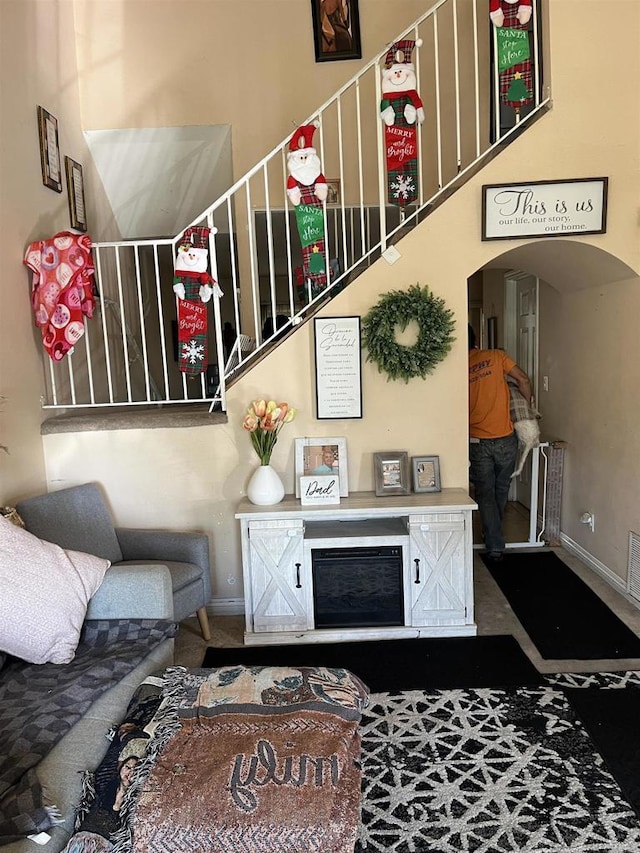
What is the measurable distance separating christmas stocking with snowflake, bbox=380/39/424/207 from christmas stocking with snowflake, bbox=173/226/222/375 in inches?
41.9

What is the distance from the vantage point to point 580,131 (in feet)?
10.1

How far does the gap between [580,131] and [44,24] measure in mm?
3052

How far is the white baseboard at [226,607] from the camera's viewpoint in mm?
3445

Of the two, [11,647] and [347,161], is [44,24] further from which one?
[11,647]

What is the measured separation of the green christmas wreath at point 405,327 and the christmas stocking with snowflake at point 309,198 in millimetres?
388

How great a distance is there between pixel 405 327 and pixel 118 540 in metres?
1.86

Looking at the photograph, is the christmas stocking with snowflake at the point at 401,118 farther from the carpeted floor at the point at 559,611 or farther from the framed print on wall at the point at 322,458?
the carpeted floor at the point at 559,611

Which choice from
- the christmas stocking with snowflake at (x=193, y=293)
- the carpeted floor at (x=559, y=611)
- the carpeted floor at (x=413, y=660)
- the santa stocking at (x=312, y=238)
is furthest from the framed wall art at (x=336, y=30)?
the carpeted floor at (x=413, y=660)

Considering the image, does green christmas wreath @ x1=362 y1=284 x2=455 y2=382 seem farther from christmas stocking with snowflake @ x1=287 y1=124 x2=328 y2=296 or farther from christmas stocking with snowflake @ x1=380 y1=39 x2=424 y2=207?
christmas stocking with snowflake @ x1=380 y1=39 x2=424 y2=207

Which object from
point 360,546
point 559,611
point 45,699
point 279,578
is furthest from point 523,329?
point 45,699

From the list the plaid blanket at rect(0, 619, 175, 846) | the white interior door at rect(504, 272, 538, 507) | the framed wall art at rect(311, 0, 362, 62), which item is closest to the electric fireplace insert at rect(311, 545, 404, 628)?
the plaid blanket at rect(0, 619, 175, 846)

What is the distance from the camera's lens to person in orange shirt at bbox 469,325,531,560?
3895mm

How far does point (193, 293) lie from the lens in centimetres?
325

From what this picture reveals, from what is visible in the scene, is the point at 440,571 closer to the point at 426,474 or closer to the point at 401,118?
the point at 426,474
